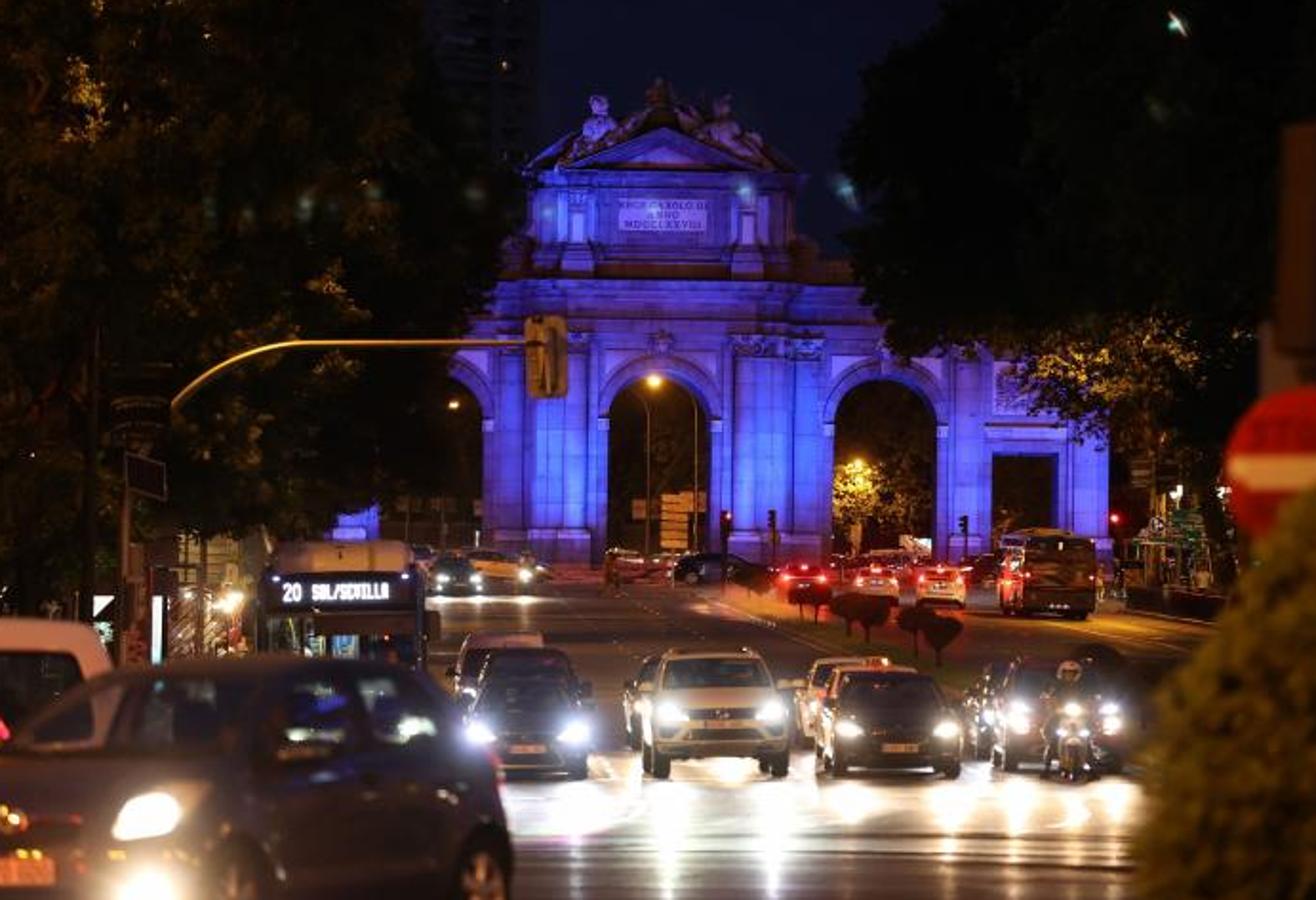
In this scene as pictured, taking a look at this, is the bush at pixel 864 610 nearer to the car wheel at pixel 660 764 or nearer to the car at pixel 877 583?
the car at pixel 877 583

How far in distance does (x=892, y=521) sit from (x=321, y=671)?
120491 mm

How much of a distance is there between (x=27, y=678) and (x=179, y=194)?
13863 millimetres

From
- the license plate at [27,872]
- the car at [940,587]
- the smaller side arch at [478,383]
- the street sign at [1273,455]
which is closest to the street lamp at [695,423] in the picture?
the smaller side arch at [478,383]

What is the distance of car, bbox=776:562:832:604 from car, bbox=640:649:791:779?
39.6 metres

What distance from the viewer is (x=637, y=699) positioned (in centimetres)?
3681

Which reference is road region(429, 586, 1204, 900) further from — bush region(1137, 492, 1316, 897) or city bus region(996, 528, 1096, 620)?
city bus region(996, 528, 1096, 620)

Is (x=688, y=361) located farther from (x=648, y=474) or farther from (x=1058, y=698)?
(x=1058, y=698)

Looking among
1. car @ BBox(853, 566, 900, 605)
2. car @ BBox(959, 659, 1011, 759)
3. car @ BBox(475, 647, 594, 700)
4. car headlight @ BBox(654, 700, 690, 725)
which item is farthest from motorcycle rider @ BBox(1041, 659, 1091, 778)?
car @ BBox(853, 566, 900, 605)

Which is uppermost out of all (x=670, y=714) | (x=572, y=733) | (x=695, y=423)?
(x=695, y=423)

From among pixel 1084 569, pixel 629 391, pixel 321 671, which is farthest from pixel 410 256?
pixel 629 391

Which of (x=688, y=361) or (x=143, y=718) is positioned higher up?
(x=688, y=361)

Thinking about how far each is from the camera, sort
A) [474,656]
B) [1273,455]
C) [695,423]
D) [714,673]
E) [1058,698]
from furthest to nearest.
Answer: [695,423], [474,656], [714,673], [1058,698], [1273,455]

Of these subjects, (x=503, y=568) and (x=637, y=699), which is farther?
(x=503, y=568)

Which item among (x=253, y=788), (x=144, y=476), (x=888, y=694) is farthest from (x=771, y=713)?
(x=253, y=788)
